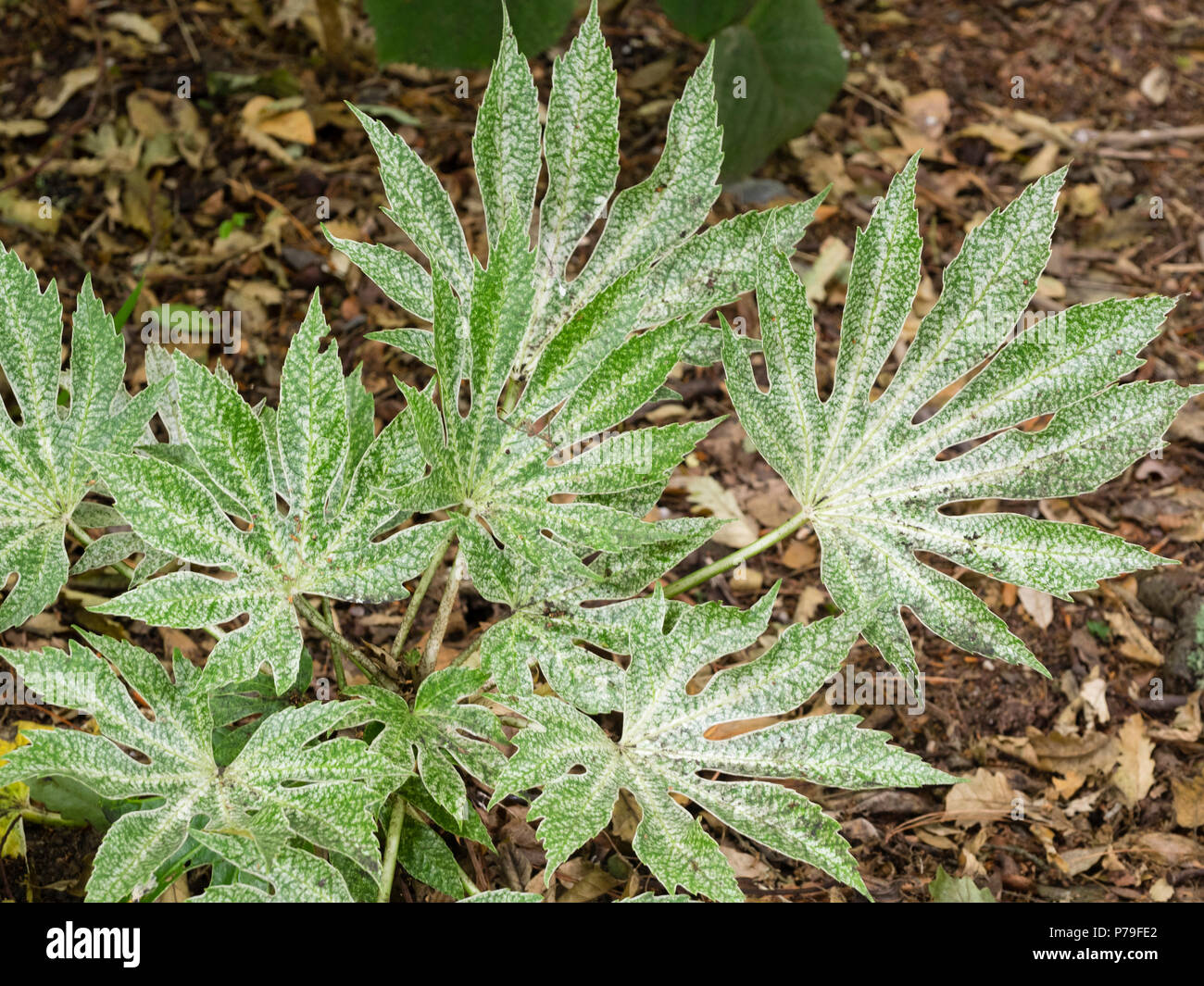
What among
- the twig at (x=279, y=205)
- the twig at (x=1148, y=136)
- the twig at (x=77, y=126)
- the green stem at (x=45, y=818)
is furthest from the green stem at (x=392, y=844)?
the twig at (x=1148, y=136)

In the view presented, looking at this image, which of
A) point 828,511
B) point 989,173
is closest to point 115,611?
point 828,511

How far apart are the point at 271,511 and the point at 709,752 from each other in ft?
2.07

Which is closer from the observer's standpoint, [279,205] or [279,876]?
[279,876]

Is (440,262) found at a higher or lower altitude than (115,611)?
higher

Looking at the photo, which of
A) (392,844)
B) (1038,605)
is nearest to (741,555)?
(392,844)

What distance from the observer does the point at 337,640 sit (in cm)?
149

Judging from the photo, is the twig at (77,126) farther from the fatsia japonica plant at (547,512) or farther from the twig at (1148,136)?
the twig at (1148,136)

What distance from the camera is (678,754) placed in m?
1.36

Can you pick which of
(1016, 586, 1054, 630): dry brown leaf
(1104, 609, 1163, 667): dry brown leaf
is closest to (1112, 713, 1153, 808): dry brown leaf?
(1104, 609, 1163, 667): dry brown leaf

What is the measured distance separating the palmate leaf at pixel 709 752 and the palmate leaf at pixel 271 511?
0.98ft

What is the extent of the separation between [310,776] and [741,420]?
755mm

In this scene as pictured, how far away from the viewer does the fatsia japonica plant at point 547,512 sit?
1.29m

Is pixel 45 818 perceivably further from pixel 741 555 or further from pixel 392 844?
pixel 741 555
